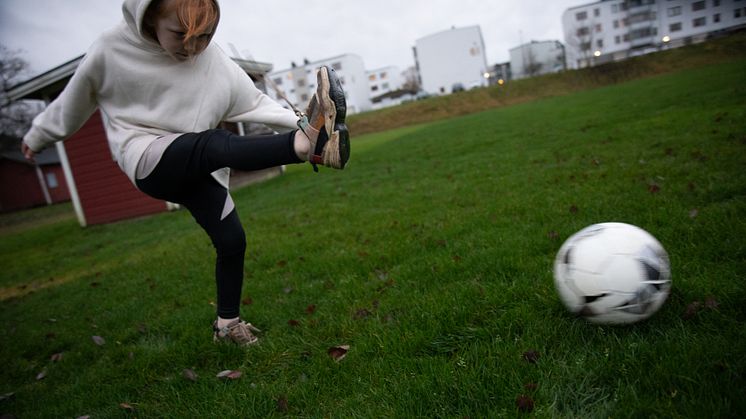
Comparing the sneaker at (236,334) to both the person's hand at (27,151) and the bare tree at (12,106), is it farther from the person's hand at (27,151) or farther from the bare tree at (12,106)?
the bare tree at (12,106)

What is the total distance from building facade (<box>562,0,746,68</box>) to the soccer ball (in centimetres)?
8402

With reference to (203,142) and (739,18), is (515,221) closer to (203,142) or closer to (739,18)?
(203,142)

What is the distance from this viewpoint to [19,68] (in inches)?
1345

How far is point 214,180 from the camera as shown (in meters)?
2.93

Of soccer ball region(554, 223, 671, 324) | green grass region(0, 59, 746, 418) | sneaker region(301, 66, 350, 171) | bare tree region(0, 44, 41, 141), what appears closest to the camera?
green grass region(0, 59, 746, 418)

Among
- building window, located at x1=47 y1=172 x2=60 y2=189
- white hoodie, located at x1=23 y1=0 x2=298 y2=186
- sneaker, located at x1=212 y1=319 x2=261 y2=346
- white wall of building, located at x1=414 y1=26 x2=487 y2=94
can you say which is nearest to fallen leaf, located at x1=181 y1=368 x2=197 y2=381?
sneaker, located at x1=212 y1=319 x2=261 y2=346

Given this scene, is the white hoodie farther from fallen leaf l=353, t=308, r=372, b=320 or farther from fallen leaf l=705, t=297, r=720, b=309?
fallen leaf l=705, t=297, r=720, b=309

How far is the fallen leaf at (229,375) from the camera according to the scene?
9.12ft

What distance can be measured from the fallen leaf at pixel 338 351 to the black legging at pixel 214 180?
37.7 inches

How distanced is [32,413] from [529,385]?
10.9 ft

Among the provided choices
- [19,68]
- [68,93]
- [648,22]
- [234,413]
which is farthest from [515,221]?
[648,22]

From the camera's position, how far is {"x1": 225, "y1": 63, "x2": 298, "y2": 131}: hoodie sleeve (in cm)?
296

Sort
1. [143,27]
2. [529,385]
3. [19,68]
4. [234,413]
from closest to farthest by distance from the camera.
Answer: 1. [529,385]
2. [234,413]
3. [143,27]
4. [19,68]

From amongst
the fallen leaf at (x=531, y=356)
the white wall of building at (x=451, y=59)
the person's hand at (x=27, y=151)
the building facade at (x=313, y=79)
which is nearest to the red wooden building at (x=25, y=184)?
the person's hand at (x=27, y=151)
